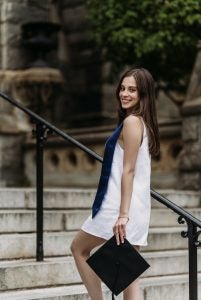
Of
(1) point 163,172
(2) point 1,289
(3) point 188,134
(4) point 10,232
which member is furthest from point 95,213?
(1) point 163,172

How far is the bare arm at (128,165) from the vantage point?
4574 millimetres

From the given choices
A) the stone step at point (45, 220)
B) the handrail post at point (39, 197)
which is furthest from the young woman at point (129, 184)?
the stone step at point (45, 220)

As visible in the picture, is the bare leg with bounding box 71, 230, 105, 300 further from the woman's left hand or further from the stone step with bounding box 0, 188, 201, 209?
the stone step with bounding box 0, 188, 201, 209

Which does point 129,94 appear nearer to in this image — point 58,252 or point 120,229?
point 120,229

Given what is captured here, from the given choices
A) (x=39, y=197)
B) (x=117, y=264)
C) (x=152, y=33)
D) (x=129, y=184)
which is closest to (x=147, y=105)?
(x=129, y=184)

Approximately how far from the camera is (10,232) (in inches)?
264

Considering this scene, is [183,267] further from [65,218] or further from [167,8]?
[167,8]

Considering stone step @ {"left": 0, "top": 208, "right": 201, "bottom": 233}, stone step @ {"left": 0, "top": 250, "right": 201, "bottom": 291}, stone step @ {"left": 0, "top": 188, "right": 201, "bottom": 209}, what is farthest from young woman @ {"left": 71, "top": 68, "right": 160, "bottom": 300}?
stone step @ {"left": 0, "top": 188, "right": 201, "bottom": 209}

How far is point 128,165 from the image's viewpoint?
15.2ft

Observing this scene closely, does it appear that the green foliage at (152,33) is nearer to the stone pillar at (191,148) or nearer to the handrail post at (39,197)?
the stone pillar at (191,148)

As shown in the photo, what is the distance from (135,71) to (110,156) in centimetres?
53

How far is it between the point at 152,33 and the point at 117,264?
6.26m

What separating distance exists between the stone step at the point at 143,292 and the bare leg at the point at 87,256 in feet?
2.60

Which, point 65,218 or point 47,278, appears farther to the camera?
point 65,218
